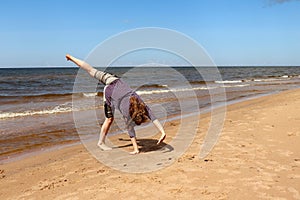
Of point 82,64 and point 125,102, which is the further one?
point 82,64

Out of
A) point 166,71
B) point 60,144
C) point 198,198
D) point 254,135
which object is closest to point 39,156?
point 60,144

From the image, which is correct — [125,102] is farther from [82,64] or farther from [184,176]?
[184,176]

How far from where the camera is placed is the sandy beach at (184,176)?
4598 millimetres

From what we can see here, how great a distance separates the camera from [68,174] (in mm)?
5801

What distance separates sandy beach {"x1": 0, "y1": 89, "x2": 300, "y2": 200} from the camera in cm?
460

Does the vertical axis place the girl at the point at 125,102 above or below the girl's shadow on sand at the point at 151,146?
above

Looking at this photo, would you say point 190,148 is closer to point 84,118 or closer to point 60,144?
point 60,144

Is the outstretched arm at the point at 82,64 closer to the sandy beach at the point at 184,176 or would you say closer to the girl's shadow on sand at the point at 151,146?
the sandy beach at the point at 184,176

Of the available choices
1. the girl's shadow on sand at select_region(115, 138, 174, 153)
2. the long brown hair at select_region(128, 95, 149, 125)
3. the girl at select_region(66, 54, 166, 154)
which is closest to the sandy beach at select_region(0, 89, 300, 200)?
the girl's shadow on sand at select_region(115, 138, 174, 153)

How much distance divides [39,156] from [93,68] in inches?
108

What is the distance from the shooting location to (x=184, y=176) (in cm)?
521

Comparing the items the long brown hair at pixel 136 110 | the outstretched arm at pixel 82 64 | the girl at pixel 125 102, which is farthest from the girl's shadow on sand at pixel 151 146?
the outstretched arm at pixel 82 64

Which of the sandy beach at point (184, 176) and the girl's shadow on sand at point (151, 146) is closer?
the sandy beach at point (184, 176)

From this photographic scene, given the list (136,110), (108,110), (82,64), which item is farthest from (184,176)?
(82,64)
